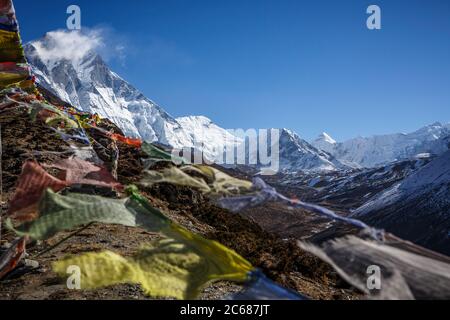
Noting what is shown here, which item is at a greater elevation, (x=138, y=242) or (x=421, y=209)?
(x=138, y=242)

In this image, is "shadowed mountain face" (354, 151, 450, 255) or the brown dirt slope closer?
the brown dirt slope

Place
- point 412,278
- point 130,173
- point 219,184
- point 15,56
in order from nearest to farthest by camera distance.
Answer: point 412,278
point 219,184
point 15,56
point 130,173

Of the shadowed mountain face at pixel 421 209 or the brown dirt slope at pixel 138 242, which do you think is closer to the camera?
the brown dirt slope at pixel 138 242

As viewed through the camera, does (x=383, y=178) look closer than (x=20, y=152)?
No

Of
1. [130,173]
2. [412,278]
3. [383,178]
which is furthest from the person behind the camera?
[383,178]

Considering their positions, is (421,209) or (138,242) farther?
(421,209)
